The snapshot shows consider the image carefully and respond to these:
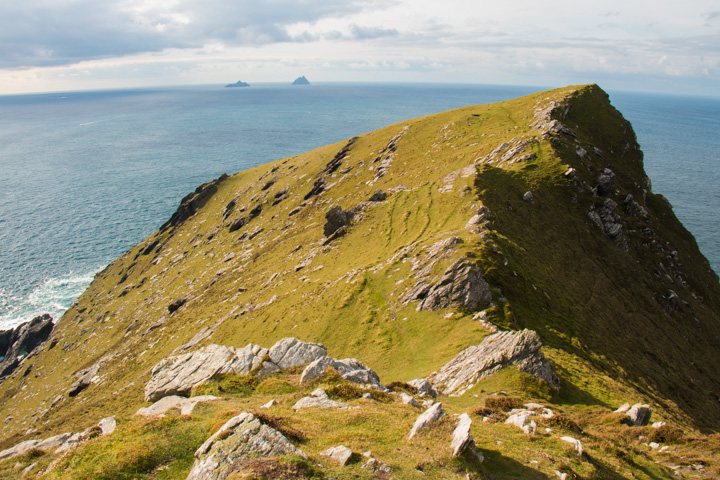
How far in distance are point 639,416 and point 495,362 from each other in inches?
386

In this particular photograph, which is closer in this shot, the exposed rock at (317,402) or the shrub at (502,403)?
the exposed rock at (317,402)

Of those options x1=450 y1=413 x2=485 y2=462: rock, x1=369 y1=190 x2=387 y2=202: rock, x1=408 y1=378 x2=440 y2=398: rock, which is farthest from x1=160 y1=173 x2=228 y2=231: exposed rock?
x1=450 y1=413 x2=485 y2=462: rock

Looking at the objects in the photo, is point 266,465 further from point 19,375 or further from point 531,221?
point 19,375

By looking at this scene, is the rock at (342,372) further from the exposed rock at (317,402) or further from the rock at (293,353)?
the rock at (293,353)

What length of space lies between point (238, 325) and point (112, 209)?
159m

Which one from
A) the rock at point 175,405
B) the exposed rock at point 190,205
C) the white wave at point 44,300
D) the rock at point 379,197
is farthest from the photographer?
the exposed rock at point 190,205

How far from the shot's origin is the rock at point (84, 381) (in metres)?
61.0

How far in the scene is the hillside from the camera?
34.6 m

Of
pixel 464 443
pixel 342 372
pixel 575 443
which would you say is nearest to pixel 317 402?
pixel 342 372

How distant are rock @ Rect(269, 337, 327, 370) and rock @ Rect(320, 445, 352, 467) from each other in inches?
633

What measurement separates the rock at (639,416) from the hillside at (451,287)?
2.07 m

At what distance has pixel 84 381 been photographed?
62.6 meters

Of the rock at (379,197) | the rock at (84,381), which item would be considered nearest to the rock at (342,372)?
the rock at (379,197)

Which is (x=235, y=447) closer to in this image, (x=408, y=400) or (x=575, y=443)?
(x=408, y=400)
